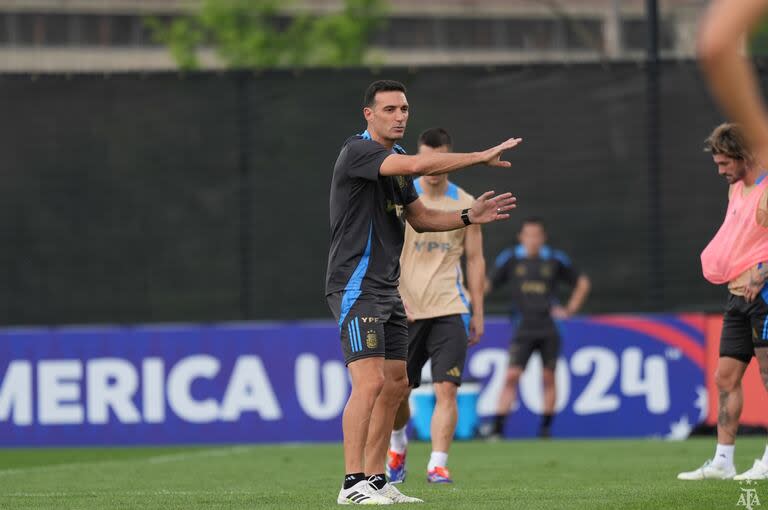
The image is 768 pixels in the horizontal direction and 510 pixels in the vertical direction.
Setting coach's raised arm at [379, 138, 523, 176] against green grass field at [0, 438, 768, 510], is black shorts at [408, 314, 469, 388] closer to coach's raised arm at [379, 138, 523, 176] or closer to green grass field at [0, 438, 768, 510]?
green grass field at [0, 438, 768, 510]

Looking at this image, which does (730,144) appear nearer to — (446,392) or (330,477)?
(446,392)

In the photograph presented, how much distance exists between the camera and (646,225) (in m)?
15.1

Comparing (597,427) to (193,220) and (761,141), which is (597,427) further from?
(761,141)

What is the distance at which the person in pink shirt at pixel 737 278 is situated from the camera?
816cm

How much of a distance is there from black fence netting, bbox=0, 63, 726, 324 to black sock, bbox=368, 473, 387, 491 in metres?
8.30

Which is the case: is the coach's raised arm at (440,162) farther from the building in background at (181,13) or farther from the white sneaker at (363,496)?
the building in background at (181,13)

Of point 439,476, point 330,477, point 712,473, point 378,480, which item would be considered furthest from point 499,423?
point 378,480

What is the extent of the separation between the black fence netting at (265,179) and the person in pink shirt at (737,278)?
6692mm

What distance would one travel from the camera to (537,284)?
1498 cm

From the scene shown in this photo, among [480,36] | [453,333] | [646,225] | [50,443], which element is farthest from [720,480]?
[480,36]

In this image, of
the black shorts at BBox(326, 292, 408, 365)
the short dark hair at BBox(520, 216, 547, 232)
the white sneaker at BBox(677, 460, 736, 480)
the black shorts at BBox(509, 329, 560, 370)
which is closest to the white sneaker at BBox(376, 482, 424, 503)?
the black shorts at BBox(326, 292, 408, 365)

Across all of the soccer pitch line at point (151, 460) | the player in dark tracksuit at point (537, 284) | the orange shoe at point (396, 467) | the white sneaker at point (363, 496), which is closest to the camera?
the white sneaker at point (363, 496)

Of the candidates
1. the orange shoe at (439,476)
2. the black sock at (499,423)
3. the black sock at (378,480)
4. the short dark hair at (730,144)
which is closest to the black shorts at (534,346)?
the black sock at (499,423)

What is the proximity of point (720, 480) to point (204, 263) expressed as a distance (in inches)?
334
